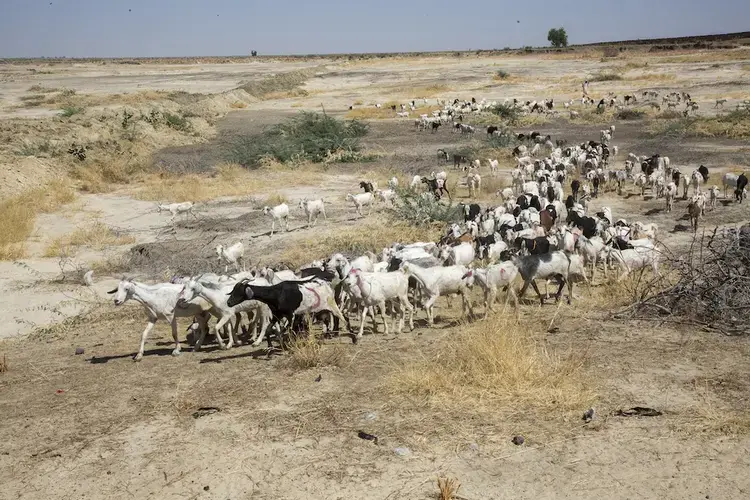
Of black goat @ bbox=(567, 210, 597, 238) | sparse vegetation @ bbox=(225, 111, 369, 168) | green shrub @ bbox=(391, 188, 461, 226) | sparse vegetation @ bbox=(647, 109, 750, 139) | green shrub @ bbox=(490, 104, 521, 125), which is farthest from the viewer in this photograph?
green shrub @ bbox=(490, 104, 521, 125)

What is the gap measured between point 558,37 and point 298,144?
438ft

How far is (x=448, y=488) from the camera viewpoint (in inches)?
236

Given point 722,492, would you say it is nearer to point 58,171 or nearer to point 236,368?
point 236,368

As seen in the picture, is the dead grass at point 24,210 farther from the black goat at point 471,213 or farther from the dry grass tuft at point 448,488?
the dry grass tuft at point 448,488

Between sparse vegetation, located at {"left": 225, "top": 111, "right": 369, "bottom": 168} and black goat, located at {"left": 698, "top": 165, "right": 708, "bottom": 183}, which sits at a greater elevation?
sparse vegetation, located at {"left": 225, "top": 111, "right": 369, "bottom": 168}

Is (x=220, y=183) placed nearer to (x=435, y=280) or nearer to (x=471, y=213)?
(x=471, y=213)

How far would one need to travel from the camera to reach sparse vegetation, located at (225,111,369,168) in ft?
95.3

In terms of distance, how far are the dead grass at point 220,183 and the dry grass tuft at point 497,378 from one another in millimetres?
15899

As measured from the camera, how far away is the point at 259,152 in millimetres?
29375

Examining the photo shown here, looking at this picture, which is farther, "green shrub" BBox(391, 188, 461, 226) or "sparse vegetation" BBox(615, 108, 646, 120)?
"sparse vegetation" BBox(615, 108, 646, 120)

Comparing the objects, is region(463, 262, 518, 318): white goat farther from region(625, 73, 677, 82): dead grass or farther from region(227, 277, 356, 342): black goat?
region(625, 73, 677, 82): dead grass

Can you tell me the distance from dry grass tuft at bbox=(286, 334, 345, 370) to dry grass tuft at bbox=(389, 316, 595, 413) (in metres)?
0.95

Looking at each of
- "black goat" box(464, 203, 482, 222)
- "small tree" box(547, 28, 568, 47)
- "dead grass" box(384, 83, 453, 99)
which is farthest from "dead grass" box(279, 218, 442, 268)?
"small tree" box(547, 28, 568, 47)

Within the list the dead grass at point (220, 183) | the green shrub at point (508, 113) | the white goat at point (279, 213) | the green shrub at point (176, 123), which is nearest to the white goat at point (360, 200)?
the white goat at point (279, 213)
